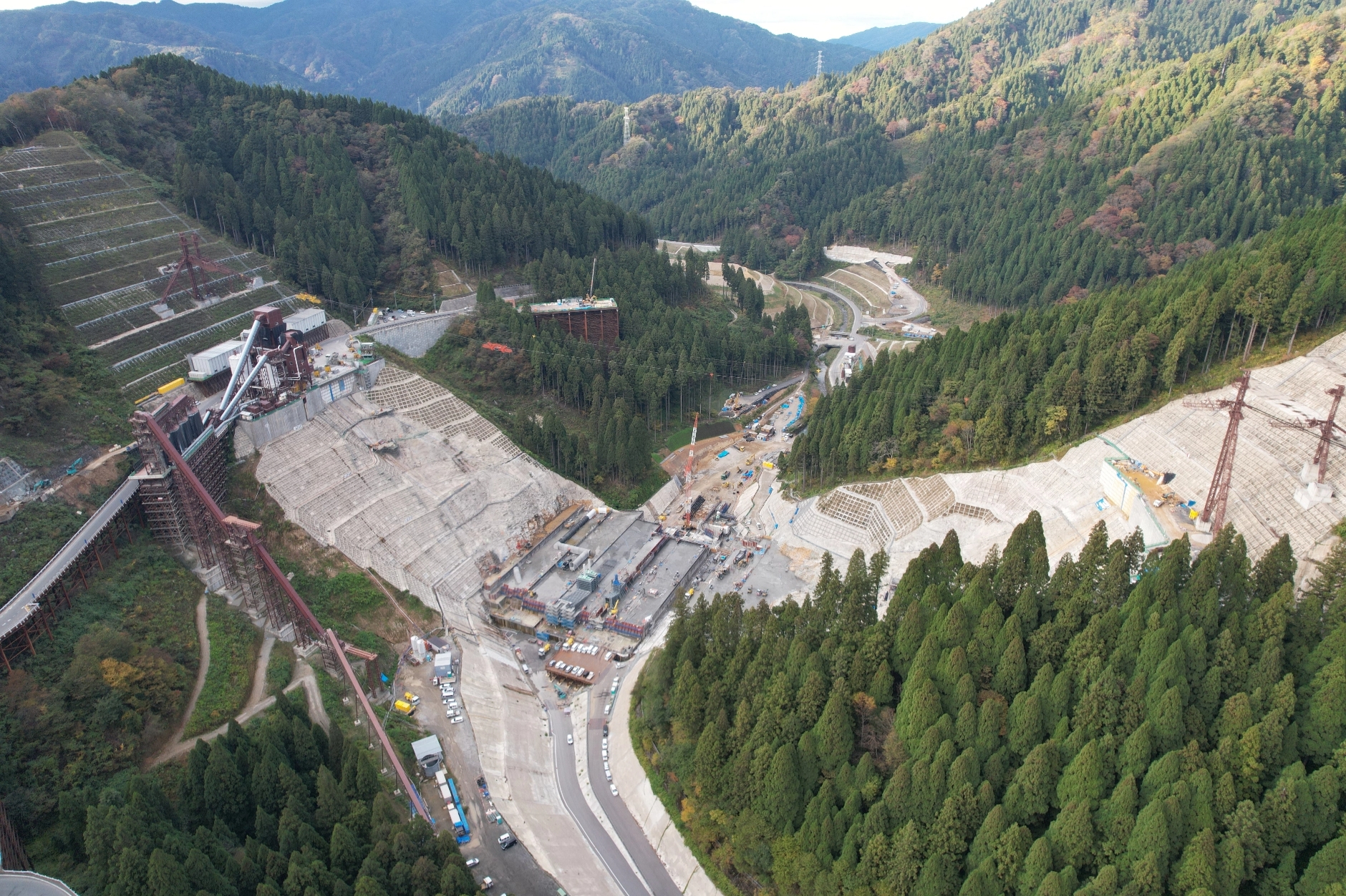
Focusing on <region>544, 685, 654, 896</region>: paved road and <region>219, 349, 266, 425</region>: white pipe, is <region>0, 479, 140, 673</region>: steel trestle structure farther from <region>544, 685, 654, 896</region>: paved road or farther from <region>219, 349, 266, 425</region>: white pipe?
<region>544, 685, 654, 896</region>: paved road

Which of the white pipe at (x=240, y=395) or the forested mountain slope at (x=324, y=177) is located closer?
the white pipe at (x=240, y=395)

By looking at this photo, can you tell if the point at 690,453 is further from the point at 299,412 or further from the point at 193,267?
the point at 193,267

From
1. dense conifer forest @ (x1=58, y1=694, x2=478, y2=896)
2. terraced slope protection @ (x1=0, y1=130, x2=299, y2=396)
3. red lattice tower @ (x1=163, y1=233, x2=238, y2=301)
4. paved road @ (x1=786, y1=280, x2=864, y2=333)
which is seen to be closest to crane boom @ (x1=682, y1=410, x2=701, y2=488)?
paved road @ (x1=786, y1=280, x2=864, y2=333)

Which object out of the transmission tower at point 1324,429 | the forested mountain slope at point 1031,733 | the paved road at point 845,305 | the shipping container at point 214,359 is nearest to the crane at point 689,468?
the forested mountain slope at point 1031,733

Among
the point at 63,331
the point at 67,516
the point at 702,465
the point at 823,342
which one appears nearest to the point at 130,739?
the point at 67,516

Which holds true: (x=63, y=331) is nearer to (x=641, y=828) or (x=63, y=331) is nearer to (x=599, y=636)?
(x=599, y=636)

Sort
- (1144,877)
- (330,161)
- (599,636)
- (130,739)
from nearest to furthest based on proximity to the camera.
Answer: (1144,877) → (130,739) → (599,636) → (330,161)

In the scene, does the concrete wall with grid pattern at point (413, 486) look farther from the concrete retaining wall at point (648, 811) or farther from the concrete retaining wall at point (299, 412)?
the concrete retaining wall at point (648, 811)

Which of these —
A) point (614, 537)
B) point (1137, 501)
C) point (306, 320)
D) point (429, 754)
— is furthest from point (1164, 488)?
point (306, 320)
